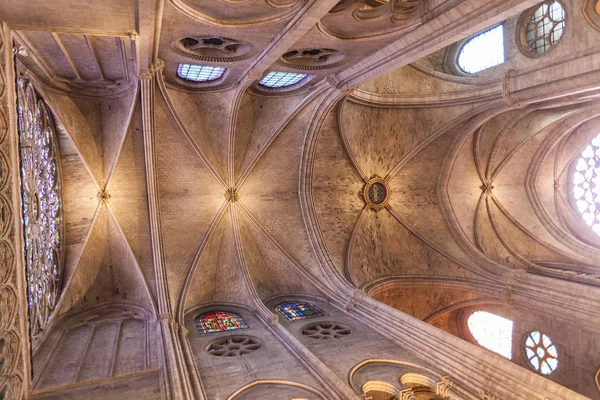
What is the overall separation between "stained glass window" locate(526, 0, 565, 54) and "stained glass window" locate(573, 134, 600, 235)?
5.79 metres

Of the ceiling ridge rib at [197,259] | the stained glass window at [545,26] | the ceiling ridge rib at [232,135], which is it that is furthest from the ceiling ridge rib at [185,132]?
the stained glass window at [545,26]

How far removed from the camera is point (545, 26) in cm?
1177

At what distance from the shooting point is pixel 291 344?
10.5m

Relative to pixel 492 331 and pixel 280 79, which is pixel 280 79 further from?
pixel 492 331

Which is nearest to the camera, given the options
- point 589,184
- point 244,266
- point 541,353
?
point 541,353

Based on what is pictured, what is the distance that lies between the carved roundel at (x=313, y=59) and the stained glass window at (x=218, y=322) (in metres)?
7.45

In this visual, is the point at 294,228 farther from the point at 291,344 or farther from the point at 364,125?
the point at 291,344

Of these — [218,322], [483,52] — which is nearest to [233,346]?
[218,322]

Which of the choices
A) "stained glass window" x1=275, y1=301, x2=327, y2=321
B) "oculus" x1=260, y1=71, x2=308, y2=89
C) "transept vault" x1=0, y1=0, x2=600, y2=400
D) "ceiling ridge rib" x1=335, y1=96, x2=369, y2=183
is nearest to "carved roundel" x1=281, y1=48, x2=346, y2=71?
"transept vault" x1=0, y1=0, x2=600, y2=400

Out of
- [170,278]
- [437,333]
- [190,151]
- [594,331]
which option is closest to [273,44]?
[190,151]

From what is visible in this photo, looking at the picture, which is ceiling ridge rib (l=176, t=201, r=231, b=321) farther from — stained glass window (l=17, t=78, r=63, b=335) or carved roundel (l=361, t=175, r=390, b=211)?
carved roundel (l=361, t=175, r=390, b=211)

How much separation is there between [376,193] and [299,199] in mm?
2935

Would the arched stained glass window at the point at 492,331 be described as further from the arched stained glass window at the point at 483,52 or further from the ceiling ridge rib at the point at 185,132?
the ceiling ridge rib at the point at 185,132

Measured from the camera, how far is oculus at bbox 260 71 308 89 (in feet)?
43.6
